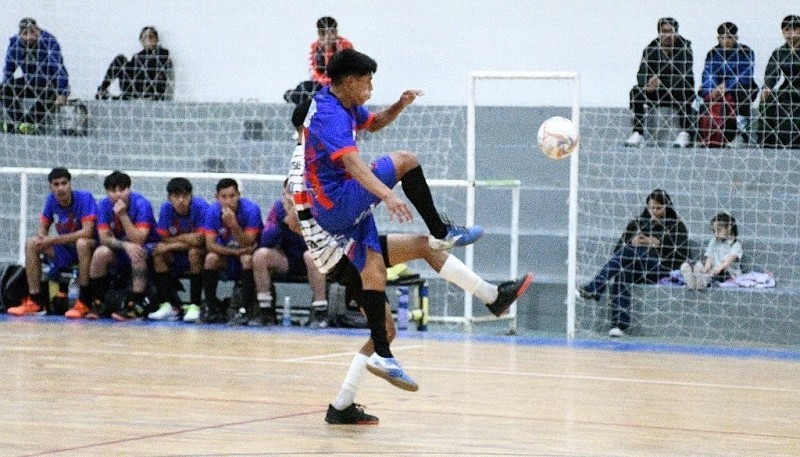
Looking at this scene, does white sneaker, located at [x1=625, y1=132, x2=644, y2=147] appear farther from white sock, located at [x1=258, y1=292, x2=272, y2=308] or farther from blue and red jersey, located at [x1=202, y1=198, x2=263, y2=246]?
white sock, located at [x1=258, y1=292, x2=272, y2=308]

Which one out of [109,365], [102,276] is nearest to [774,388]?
[109,365]

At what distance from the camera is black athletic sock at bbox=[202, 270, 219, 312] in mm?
13273

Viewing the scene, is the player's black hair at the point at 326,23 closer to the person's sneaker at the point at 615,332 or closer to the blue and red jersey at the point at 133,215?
the blue and red jersey at the point at 133,215

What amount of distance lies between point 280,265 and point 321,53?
3.12 meters

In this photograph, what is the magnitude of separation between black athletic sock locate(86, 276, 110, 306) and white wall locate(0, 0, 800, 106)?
3597 millimetres

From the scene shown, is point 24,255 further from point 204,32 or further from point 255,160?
point 204,32

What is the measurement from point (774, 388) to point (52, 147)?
31.8 ft

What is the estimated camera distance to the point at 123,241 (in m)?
13.7

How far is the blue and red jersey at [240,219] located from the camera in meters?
13.2

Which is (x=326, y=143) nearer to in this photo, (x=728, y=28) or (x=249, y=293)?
(x=249, y=293)

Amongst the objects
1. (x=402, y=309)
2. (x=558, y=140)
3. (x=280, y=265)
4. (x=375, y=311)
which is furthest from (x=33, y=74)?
(x=375, y=311)

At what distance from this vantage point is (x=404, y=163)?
21.7ft

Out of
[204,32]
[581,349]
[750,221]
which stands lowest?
[581,349]

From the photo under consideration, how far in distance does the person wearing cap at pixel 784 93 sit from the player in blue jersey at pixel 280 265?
4.41m
